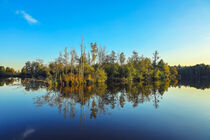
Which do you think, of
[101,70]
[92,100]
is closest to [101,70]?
[101,70]

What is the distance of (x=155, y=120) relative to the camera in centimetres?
890

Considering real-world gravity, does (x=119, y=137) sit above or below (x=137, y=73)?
below

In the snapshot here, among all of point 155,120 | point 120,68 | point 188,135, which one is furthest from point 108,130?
point 120,68

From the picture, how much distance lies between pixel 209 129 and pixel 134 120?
4899 millimetres

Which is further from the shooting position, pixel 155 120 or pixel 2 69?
pixel 2 69

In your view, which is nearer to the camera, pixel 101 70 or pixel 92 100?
pixel 92 100

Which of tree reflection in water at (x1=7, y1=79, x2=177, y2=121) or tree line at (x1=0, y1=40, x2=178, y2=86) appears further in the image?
tree line at (x1=0, y1=40, x2=178, y2=86)

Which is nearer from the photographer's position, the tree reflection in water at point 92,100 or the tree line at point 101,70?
the tree reflection in water at point 92,100

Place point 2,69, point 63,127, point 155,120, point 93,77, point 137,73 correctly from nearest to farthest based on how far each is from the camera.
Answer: point 63,127 → point 155,120 → point 93,77 → point 137,73 → point 2,69

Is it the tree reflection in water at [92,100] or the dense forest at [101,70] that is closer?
the tree reflection in water at [92,100]

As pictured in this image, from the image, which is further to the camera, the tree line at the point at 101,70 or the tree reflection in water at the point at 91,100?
the tree line at the point at 101,70

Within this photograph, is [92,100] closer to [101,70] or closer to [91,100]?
[91,100]

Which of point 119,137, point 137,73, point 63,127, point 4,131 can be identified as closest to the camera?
point 119,137

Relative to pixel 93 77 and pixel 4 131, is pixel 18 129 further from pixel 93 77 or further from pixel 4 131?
pixel 93 77
